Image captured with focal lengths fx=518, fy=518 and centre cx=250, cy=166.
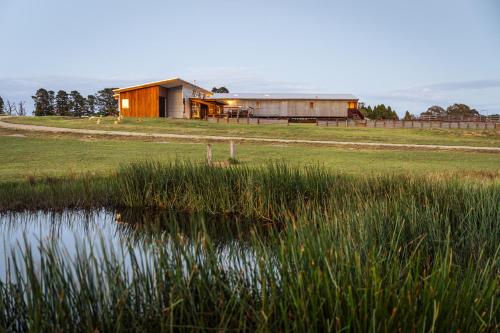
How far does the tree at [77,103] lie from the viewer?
250 feet

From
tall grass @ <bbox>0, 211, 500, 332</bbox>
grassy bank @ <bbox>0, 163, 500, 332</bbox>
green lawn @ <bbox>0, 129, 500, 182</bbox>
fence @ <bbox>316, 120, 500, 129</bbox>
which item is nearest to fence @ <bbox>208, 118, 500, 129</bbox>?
fence @ <bbox>316, 120, 500, 129</bbox>

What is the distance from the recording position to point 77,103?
7731cm

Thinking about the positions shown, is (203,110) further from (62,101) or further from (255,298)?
(255,298)

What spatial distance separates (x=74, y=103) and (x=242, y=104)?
34064 millimetres

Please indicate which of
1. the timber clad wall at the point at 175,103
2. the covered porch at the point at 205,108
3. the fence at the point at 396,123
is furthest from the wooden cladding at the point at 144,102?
the fence at the point at 396,123

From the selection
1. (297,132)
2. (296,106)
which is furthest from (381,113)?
(297,132)

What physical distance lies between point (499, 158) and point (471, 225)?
17793 millimetres

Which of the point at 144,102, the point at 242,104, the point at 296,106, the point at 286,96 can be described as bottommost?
the point at 296,106

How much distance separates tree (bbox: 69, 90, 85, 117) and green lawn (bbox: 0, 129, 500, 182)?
52.6m

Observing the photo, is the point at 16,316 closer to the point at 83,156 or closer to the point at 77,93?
the point at 83,156

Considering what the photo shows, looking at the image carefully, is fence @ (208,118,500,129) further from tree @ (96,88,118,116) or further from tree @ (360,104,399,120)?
tree @ (96,88,118,116)

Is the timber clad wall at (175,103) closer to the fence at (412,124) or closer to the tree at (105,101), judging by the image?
the fence at (412,124)

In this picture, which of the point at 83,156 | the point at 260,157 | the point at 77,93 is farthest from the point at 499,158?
the point at 77,93

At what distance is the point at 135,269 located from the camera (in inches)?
147
